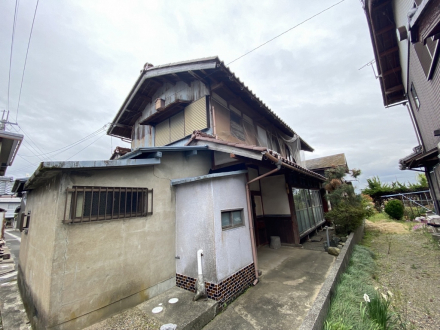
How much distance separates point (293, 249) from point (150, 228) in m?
5.78

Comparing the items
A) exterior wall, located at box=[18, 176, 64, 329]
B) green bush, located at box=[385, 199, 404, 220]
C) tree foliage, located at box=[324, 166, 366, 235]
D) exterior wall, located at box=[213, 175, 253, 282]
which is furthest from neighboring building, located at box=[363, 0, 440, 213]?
exterior wall, located at box=[18, 176, 64, 329]

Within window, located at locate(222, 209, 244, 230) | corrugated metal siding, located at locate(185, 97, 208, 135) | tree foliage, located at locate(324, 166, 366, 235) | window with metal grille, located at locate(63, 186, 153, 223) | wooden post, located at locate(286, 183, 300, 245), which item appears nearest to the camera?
window with metal grille, located at locate(63, 186, 153, 223)

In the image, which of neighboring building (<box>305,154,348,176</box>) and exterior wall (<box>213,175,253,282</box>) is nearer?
exterior wall (<box>213,175,253,282</box>)

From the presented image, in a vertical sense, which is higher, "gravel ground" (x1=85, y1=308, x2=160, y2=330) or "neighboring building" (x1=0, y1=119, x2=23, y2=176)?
"neighboring building" (x1=0, y1=119, x2=23, y2=176)

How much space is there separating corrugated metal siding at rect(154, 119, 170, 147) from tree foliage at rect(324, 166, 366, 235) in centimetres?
821

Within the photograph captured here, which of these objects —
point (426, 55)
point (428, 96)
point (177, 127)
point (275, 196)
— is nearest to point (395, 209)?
point (428, 96)

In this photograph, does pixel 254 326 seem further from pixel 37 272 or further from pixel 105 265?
pixel 37 272

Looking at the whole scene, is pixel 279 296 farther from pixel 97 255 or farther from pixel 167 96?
pixel 167 96

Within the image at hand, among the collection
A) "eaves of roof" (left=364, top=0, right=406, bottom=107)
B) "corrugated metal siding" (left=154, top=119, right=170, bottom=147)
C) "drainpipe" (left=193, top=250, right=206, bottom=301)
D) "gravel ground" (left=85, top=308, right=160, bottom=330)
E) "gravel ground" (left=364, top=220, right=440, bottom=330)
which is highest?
"eaves of roof" (left=364, top=0, right=406, bottom=107)

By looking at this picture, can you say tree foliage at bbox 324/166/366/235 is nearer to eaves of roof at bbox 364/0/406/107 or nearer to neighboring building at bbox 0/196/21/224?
eaves of roof at bbox 364/0/406/107

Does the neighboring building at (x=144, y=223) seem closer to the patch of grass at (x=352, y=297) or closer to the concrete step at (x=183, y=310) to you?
the concrete step at (x=183, y=310)

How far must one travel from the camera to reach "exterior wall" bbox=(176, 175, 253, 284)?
4.11m

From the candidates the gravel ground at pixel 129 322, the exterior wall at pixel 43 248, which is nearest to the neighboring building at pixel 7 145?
the exterior wall at pixel 43 248

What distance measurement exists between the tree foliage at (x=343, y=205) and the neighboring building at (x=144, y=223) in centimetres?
464
